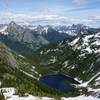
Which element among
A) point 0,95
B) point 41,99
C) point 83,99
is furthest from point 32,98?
point 83,99

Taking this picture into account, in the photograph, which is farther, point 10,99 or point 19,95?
point 19,95

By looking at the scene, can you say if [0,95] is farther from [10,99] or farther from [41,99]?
[41,99]

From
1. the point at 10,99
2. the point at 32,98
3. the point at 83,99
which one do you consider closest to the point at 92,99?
the point at 83,99

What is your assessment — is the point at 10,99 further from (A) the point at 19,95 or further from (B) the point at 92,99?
(B) the point at 92,99

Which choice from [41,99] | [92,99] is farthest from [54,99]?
[92,99]

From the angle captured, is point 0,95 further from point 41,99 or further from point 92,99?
point 92,99

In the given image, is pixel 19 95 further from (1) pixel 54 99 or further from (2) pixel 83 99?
(2) pixel 83 99

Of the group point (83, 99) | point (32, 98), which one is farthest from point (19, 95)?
point (83, 99)
